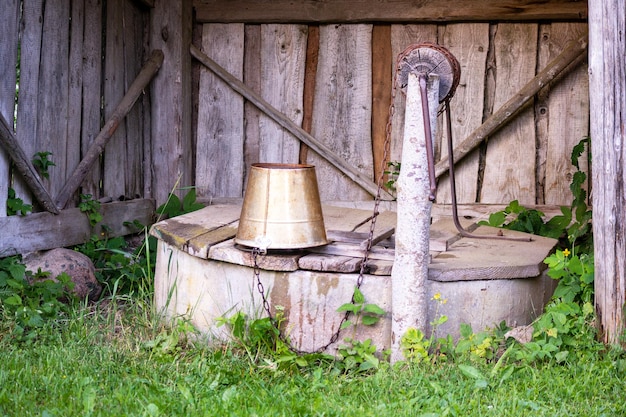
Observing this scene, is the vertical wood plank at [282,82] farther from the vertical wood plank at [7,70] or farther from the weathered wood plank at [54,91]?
the vertical wood plank at [7,70]

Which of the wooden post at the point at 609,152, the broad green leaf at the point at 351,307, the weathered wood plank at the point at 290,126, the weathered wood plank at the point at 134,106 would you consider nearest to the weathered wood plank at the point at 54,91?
the weathered wood plank at the point at 134,106

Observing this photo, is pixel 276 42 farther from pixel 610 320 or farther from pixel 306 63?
pixel 610 320

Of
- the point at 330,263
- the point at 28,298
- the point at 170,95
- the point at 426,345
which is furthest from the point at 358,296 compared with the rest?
the point at 170,95

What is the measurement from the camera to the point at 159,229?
14.8ft

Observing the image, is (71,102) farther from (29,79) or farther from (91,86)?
(29,79)

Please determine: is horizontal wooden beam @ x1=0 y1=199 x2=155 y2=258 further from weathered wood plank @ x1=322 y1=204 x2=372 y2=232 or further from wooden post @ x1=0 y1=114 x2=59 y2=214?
weathered wood plank @ x1=322 y1=204 x2=372 y2=232

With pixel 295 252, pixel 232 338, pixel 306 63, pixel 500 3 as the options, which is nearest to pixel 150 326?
pixel 232 338

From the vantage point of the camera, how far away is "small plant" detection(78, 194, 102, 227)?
5414 mm

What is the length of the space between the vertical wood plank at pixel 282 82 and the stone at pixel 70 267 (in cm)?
185

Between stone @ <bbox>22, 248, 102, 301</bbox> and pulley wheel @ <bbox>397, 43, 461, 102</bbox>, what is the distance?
2436mm

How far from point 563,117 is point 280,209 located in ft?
9.58

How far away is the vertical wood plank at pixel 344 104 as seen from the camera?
6.11 metres

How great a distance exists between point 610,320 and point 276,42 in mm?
3566

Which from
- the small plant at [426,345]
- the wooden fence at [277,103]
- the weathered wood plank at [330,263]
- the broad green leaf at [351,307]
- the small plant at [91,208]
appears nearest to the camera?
the small plant at [426,345]
